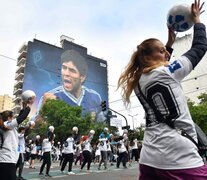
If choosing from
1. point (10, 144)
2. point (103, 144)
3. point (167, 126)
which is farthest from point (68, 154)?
point (167, 126)

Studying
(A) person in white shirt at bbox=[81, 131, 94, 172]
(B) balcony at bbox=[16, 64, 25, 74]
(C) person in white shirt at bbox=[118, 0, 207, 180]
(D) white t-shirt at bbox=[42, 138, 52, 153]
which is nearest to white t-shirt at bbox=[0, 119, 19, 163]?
(C) person in white shirt at bbox=[118, 0, 207, 180]

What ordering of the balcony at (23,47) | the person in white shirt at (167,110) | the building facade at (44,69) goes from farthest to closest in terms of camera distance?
the balcony at (23,47) < the building facade at (44,69) < the person in white shirt at (167,110)

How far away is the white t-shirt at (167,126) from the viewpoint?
2.15m

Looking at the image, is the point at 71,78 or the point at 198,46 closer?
the point at 198,46

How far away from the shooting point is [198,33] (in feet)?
7.89

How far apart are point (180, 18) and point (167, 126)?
106 centimetres

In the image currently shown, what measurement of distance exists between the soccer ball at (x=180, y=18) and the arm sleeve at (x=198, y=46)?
0.30m

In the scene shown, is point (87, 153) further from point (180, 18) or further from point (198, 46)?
point (198, 46)

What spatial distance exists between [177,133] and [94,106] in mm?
82844

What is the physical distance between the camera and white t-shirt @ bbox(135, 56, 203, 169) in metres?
2.15

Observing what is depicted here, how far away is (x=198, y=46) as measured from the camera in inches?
92.7

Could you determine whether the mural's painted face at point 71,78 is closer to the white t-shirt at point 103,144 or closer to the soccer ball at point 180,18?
the white t-shirt at point 103,144

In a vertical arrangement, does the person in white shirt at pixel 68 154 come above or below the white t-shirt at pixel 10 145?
above

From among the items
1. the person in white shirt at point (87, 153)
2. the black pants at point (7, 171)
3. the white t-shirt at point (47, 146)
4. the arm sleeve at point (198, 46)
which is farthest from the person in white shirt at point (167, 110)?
the person in white shirt at point (87, 153)
